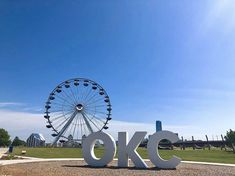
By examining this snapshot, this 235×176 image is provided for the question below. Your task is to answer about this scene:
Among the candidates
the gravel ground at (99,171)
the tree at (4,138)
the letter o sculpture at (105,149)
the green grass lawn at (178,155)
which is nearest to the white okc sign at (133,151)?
the letter o sculpture at (105,149)

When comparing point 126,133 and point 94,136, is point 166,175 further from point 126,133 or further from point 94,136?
point 94,136

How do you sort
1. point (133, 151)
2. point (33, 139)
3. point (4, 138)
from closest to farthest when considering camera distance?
point (133, 151), point (4, 138), point (33, 139)

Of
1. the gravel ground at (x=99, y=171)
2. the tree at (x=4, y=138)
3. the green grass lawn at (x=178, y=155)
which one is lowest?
the gravel ground at (x=99, y=171)

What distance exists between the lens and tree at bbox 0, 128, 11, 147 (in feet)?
266

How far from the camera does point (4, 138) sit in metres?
81.7

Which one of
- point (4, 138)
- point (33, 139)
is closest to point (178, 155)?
point (4, 138)

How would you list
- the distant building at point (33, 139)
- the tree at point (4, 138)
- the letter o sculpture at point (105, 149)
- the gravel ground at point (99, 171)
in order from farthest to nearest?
the distant building at point (33, 139)
the tree at point (4, 138)
the letter o sculpture at point (105, 149)
the gravel ground at point (99, 171)

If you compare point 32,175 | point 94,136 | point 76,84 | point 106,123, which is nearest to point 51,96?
point 76,84

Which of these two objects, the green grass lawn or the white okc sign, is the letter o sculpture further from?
the green grass lawn

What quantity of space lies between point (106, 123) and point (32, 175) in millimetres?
37219

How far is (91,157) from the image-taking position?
804 inches

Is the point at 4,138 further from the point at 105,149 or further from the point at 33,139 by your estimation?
the point at 105,149

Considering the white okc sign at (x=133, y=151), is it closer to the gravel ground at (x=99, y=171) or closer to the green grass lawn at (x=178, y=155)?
the gravel ground at (x=99, y=171)

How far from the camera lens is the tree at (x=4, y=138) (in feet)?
266
